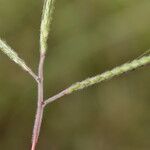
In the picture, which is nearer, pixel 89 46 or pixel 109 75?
pixel 109 75

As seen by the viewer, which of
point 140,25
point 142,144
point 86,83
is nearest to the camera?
point 86,83

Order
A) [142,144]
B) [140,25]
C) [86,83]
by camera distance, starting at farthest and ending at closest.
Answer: [140,25]
[142,144]
[86,83]

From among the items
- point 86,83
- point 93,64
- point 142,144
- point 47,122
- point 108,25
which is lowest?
point 86,83

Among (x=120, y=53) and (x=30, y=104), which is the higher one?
(x=120, y=53)

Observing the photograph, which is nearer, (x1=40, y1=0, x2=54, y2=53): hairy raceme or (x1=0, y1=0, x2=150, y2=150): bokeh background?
(x1=40, y1=0, x2=54, y2=53): hairy raceme

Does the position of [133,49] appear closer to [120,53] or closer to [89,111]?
[120,53]

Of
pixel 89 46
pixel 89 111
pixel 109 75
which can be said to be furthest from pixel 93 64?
pixel 109 75

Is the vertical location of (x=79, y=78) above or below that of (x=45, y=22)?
above

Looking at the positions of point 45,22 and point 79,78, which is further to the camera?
point 79,78
